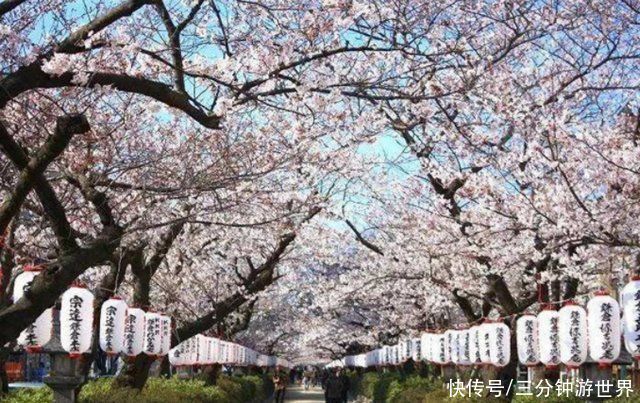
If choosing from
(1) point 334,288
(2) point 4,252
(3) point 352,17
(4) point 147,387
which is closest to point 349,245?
(1) point 334,288

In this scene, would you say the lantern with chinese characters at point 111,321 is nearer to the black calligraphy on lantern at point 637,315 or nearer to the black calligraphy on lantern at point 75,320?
the black calligraphy on lantern at point 75,320

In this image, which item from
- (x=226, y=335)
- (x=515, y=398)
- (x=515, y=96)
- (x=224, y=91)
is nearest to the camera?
(x=224, y=91)

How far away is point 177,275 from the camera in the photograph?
17.7 meters

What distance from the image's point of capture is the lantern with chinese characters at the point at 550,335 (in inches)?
498

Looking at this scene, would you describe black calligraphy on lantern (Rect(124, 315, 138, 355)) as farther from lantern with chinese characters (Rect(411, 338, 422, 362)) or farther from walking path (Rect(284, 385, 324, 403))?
walking path (Rect(284, 385, 324, 403))

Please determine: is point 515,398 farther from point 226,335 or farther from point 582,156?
point 226,335

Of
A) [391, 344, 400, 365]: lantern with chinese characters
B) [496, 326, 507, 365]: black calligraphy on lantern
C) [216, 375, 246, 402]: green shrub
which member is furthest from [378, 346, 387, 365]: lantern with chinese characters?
[496, 326, 507, 365]: black calligraphy on lantern

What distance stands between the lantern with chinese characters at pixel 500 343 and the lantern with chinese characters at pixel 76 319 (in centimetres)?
735

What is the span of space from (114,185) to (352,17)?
3.19 metres

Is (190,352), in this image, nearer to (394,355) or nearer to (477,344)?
(477,344)

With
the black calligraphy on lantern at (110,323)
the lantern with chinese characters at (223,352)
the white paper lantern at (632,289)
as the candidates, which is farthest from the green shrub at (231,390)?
the white paper lantern at (632,289)

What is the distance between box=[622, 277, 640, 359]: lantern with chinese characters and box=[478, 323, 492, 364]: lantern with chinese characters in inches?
191

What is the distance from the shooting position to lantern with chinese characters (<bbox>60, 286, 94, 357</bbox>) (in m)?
10.6

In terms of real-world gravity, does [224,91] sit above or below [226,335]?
Answer: above
